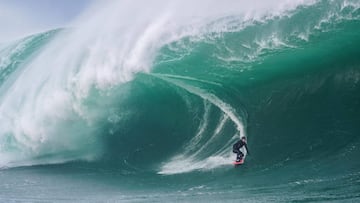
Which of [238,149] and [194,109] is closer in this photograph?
[238,149]

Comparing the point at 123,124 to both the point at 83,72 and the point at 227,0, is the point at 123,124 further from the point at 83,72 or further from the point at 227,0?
the point at 227,0

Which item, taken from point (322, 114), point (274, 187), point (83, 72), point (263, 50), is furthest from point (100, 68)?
point (274, 187)

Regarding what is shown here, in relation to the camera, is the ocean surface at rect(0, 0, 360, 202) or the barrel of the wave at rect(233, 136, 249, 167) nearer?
the ocean surface at rect(0, 0, 360, 202)

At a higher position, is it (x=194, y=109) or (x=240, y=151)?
(x=194, y=109)

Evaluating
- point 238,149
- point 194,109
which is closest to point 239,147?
point 238,149

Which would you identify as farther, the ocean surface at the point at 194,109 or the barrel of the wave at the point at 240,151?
the barrel of the wave at the point at 240,151

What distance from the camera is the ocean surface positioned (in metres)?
9.97

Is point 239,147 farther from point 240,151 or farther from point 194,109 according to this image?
point 194,109

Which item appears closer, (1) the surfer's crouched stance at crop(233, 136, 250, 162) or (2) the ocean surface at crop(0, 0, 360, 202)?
(2) the ocean surface at crop(0, 0, 360, 202)

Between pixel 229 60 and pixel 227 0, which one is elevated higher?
pixel 227 0

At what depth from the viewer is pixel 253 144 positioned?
11.6m

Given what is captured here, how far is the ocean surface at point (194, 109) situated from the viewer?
9969mm

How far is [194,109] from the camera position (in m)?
14.9

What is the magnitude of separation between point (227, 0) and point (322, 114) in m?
6.15
